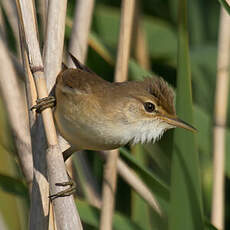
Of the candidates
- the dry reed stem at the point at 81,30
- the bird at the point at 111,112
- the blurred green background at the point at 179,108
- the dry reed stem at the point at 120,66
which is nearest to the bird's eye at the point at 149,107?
the bird at the point at 111,112

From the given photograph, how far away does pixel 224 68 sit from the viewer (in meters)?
2.10

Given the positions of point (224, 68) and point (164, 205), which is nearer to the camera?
point (164, 205)

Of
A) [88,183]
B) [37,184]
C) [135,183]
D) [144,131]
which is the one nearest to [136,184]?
[135,183]

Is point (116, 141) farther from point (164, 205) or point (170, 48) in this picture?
point (170, 48)

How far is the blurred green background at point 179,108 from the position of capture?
1794 millimetres

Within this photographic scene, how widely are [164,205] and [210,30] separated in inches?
79.2

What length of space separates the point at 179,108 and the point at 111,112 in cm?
48

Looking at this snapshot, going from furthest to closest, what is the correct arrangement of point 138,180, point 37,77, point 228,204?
point 228,204, point 138,180, point 37,77

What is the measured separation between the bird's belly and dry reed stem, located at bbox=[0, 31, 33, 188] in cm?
23

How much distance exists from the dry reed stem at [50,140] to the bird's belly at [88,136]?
0.28 meters

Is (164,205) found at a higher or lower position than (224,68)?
lower

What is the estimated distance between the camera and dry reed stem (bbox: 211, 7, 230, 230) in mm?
2010

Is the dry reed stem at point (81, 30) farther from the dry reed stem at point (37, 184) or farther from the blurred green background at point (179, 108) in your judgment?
the dry reed stem at point (37, 184)

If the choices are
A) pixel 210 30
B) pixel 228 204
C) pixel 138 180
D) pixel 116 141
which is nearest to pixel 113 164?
pixel 138 180
